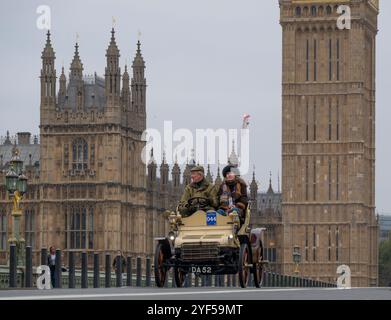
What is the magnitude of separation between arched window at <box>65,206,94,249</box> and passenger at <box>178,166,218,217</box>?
5791cm

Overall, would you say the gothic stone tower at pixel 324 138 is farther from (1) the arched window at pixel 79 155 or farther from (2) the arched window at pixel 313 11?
(1) the arched window at pixel 79 155

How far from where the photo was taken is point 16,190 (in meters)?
44.8

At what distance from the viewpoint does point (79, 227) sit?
279ft

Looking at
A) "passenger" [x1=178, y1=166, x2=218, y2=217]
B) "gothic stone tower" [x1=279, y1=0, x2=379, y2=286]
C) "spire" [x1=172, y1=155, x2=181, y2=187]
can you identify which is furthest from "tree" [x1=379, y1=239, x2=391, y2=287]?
"passenger" [x1=178, y1=166, x2=218, y2=217]

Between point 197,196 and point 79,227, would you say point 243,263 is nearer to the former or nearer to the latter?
point 197,196

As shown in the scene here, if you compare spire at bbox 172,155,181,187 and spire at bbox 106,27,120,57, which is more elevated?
spire at bbox 106,27,120,57

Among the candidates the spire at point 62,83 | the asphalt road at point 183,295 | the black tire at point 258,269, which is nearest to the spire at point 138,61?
the spire at point 62,83

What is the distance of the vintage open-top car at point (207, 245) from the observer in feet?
87.6

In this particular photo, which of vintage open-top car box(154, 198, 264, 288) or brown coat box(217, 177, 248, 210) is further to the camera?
brown coat box(217, 177, 248, 210)

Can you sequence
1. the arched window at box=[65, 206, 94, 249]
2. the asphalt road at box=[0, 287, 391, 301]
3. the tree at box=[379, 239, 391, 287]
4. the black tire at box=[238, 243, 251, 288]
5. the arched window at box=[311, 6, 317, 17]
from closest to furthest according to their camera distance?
the asphalt road at box=[0, 287, 391, 301], the black tire at box=[238, 243, 251, 288], the arched window at box=[65, 206, 94, 249], the arched window at box=[311, 6, 317, 17], the tree at box=[379, 239, 391, 287]

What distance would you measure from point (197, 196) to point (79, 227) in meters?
58.6

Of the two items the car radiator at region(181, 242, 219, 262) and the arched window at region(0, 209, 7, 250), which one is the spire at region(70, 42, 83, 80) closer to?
the arched window at region(0, 209, 7, 250)

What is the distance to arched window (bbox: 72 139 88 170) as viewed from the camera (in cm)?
8506
